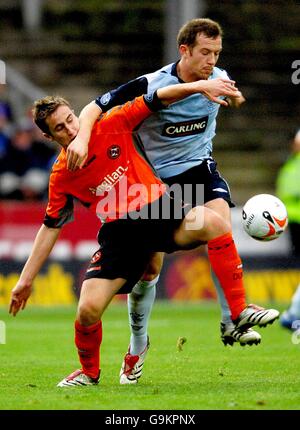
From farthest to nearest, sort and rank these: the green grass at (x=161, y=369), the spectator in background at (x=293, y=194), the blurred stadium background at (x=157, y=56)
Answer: the blurred stadium background at (x=157, y=56), the spectator in background at (x=293, y=194), the green grass at (x=161, y=369)

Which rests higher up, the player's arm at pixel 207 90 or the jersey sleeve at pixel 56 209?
the player's arm at pixel 207 90

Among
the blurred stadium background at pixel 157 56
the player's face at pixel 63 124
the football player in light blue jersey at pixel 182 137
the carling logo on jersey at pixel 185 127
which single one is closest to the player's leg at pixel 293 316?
the football player in light blue jersey at pixel 182 137

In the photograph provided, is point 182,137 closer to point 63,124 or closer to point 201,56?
point 201,56

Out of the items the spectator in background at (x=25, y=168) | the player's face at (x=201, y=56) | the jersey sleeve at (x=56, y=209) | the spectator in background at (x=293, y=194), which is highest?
the spectator in background at (x=25, y=168)

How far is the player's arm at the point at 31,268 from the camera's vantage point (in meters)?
7.38

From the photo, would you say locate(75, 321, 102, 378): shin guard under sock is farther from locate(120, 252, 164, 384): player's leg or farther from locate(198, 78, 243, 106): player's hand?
locate(198, 78, 243, 106): player's hand

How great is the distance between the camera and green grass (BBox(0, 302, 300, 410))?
653 centimetres

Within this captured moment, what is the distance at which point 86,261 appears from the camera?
14.4 metres

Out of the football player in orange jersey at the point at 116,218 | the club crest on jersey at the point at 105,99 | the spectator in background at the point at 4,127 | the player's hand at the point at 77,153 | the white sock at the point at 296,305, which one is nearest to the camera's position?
the player's hand at the point at 77,153

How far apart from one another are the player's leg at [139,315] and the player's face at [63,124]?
1.03m

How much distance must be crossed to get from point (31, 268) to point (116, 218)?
2.01 feet

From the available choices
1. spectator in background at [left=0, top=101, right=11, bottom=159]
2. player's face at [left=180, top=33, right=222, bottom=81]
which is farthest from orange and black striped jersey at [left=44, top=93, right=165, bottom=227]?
spectator in background at [left=0, top=101, right=11, bottom=159]

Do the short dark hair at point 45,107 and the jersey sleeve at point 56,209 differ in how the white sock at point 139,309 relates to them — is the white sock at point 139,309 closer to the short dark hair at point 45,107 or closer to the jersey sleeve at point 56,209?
the jersey sleeve at point 56,209

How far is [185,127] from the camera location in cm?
787
